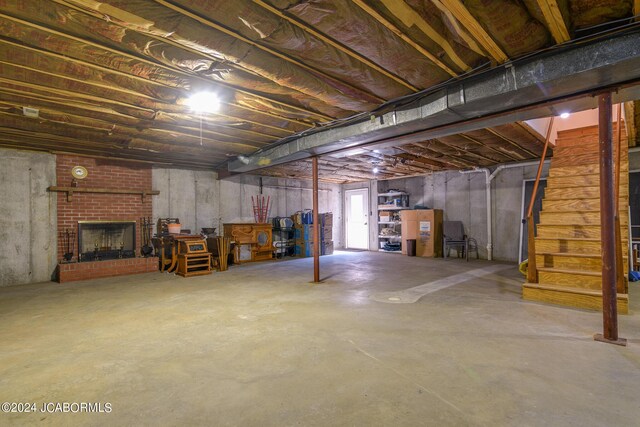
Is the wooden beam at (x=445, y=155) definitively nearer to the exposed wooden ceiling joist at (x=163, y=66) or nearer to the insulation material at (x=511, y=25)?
the exposed wooden ceiling joist at (x=163, y=66)

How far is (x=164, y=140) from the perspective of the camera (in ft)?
16.7

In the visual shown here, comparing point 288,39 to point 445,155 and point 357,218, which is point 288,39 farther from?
point 357,218

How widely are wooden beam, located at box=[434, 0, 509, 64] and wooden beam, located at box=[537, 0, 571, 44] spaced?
34cm

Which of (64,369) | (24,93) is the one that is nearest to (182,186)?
(24,93)

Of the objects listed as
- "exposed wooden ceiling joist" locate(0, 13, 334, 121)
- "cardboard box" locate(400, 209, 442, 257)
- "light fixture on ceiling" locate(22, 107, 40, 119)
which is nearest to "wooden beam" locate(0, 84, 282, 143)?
"light fixture on ceiling" locate(22, 107, 40, 119)

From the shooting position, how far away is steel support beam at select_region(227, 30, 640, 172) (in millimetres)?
2301

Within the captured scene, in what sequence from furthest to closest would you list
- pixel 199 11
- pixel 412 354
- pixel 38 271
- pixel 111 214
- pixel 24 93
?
pixel 111 214 → pixel 38 271 → pixel 24 93 → pixel 412 354 → pixel 199 11

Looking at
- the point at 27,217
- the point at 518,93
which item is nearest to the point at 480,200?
the point at 518,93

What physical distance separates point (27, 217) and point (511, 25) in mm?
7862

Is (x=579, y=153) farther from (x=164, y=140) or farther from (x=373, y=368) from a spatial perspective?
(x=164, y=140)

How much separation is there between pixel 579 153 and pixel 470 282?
2.68 m

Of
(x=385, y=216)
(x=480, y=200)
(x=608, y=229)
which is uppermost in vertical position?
(x=480, y=200)

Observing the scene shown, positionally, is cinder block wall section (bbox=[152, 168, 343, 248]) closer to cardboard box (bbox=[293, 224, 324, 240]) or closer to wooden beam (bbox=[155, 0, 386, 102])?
cardboard box (bbox=[293, 224, 324, 240])

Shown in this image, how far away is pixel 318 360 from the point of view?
8.08 ft
